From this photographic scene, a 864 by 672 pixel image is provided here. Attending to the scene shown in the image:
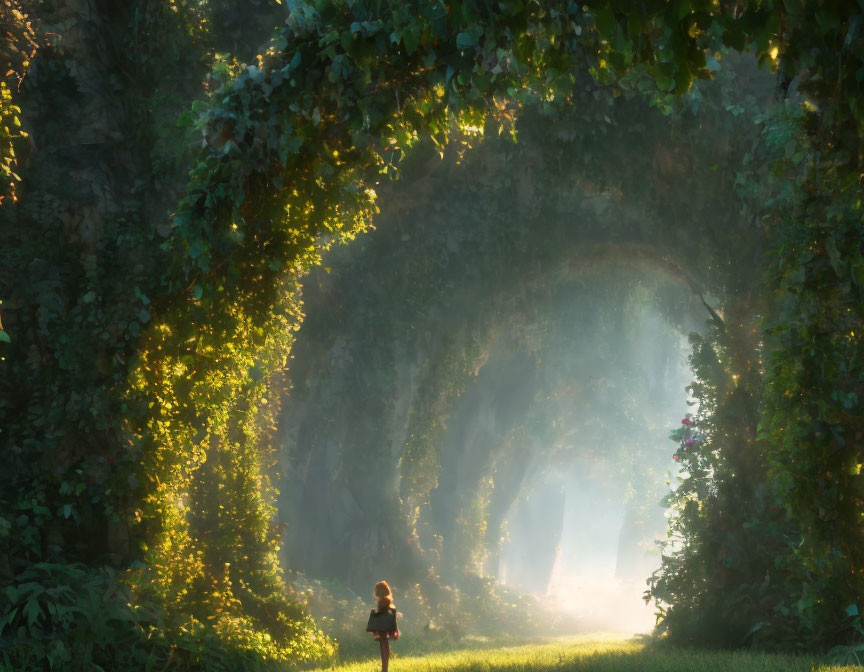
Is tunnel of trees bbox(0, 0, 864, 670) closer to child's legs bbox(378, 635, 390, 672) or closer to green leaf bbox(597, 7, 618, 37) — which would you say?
green leaf bbox(597, 7, 618, 37)

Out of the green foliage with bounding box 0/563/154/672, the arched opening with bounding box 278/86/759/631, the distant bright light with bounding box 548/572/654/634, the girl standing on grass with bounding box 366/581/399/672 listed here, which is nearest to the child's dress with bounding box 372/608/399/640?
the girl standing on grass with bounding box 366/581/399/672

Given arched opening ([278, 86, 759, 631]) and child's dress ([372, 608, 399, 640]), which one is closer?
child's dress ([372, 608, 399, 640])

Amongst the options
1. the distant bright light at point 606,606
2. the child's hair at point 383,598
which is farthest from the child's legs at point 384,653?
the distant bright light at point 606,606

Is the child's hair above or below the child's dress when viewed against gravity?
above

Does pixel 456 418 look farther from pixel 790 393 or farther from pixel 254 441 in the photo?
pixel 790 393

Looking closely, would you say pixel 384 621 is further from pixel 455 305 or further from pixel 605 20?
pixel 455 305

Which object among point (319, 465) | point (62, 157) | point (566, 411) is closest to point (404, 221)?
point (319, 465)

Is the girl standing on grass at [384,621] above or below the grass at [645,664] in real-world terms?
above

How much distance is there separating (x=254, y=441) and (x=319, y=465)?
26.8 feet

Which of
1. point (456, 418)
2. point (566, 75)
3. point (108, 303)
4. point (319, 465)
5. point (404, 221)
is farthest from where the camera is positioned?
point (456, 418)

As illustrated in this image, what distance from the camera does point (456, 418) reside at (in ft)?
89.0

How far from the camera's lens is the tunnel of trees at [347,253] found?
5.36 meters

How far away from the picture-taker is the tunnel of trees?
536 cm

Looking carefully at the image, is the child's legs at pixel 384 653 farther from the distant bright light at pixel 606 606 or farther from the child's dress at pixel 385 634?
the distant bright light at pixel 606 606
